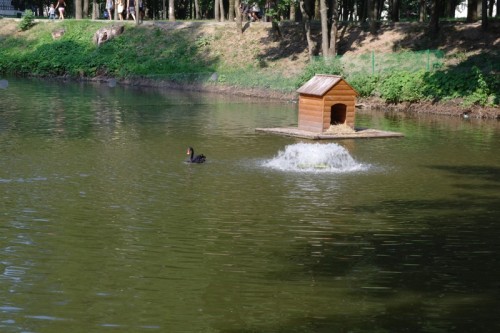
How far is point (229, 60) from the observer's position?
195 feet

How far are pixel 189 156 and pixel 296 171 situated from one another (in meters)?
3.28

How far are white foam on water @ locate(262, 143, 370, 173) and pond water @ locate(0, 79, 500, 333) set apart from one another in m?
0.05

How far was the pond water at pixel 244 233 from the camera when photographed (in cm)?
1378

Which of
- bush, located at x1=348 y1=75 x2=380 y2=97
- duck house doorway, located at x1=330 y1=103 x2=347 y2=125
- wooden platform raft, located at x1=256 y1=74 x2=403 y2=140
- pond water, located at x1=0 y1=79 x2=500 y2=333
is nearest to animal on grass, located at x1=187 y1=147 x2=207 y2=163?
pond water, located at x1=0 y1=79 x2=500 y2=333

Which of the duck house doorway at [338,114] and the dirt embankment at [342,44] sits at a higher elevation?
the dirt embankment at [342,44]

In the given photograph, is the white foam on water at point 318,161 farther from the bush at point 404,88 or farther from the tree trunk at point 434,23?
the tree trunk at point 434,23

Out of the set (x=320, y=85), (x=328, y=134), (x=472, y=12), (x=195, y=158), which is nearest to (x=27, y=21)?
(x=472, y=12)

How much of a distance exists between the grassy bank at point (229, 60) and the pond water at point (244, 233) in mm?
11924

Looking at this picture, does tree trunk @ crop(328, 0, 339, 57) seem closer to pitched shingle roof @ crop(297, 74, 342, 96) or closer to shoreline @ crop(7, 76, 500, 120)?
shoreline @ crop(7, 76, 500, 120)

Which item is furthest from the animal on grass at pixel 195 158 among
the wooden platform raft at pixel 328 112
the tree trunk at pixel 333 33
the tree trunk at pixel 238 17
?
the tree trunk at pixel 238 17

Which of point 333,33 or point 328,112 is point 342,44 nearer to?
point 333,33

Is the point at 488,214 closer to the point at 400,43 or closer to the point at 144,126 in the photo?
the point at 144,126

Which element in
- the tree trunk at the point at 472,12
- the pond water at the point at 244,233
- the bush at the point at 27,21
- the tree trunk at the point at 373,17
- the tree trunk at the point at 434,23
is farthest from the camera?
the bush at the point at 27,21

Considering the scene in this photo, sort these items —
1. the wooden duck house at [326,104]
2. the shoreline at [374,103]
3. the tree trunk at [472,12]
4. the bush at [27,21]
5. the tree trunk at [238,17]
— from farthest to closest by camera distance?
the bush at [27,21] < the tree trunk at [238,17] < the tree trunk at [472,12] < the shoreline at [374,103] < the wooden duck house at [326,104]
